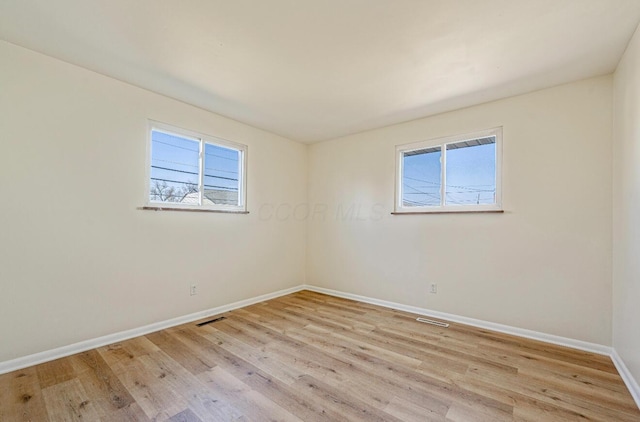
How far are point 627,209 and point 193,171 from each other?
4048 millimetres

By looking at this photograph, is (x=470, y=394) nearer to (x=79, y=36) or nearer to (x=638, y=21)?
(x=638, y=21)

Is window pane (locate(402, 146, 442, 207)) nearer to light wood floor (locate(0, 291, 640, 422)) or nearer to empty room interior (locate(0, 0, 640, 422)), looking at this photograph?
empty room interior (locate(0, 0, 640, 422))

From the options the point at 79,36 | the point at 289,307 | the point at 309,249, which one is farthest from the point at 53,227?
the point at 309,249

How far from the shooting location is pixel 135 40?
2084mm

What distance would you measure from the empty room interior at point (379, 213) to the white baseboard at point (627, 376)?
0.11ft

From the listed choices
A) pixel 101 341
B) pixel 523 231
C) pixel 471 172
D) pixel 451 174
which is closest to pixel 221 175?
pixel 101 341

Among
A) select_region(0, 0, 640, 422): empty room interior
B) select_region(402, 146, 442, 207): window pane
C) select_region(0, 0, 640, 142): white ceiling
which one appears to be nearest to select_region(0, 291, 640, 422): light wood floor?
select_region(0, 0, 640, 422): empty room interior

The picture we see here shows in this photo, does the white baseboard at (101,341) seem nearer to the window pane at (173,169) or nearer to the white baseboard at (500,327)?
the window pane at (173,169)

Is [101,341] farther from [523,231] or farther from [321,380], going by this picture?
[523,231]

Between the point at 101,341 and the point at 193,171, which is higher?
the point at 193,171

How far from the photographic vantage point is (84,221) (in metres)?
2.47

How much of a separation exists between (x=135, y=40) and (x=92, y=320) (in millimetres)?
2388

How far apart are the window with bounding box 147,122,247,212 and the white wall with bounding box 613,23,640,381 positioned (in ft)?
12.4

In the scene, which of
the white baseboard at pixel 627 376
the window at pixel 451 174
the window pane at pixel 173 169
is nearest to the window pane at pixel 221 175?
the window pane at pixel 173 169
